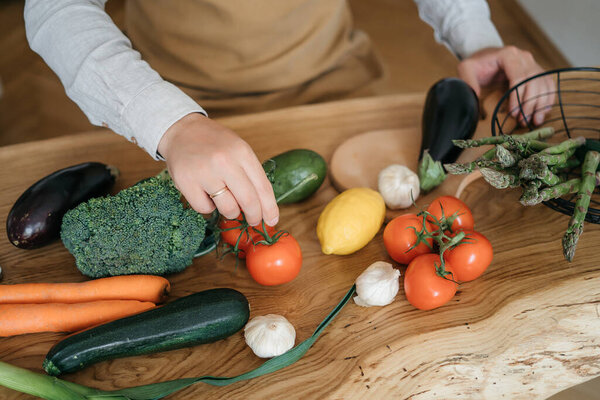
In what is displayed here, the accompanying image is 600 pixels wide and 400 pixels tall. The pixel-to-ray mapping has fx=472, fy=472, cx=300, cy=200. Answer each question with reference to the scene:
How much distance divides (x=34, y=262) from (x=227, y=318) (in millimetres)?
437

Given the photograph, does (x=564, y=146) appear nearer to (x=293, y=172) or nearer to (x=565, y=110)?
(x=565, y=110)

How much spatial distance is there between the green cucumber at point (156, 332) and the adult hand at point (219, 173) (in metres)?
0.16

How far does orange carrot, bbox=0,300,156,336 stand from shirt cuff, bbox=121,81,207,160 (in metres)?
0.29

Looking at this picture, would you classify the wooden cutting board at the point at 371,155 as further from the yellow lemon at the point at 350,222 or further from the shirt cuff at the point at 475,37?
the shirt cuff at the point at 475,37

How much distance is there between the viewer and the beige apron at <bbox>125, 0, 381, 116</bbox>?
1.21m

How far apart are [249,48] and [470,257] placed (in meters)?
0.78

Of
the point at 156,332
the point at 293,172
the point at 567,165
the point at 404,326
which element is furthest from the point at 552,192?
the point at 156,332

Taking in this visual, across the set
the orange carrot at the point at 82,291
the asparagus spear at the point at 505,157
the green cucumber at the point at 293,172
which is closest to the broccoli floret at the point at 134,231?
the orange carrot at the point at 82,291

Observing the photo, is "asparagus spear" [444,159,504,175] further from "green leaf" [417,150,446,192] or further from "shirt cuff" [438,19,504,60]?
"shirt cuff" [438,19,504,60]

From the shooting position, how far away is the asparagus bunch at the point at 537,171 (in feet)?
2.91

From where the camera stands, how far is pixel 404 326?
848 millimetres

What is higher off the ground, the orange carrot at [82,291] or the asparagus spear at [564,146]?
the asparagus spear at [564,146]

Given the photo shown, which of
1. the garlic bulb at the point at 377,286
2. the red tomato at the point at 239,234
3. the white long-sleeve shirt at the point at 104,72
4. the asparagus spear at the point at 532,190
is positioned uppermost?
the asparagus spear at the point at 532,190

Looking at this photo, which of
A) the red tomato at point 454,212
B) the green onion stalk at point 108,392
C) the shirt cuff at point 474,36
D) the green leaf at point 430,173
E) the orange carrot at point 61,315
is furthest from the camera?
the shirt cuff at point 474,36
